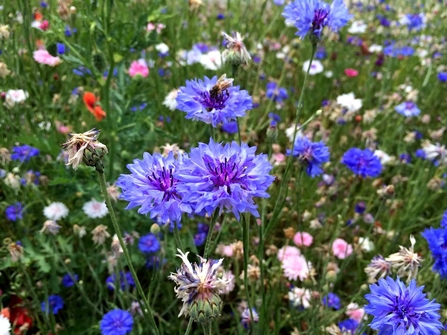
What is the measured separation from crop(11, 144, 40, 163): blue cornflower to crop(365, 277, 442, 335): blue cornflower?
131cm

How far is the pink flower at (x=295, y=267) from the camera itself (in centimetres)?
151

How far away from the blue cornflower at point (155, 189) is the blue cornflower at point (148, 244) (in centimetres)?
74

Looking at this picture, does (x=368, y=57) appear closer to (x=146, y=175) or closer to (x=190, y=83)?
(x=190, y=83)

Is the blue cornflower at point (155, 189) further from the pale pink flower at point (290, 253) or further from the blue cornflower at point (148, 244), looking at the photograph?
the pale pink flower at point (290, 253)

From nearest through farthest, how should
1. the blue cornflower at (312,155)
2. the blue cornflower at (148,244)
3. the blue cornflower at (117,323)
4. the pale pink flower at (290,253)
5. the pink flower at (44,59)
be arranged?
the blue cornflower at (117,323) → the blue cornflower at (312,155) → the blue cornflower at (148,244) → the pale pink flower at (290,253) → the pink flower at (44,59)

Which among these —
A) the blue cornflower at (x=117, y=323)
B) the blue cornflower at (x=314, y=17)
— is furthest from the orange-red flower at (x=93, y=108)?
the blue cornflower at (x=314, y=17)

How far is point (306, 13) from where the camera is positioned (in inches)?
45.1

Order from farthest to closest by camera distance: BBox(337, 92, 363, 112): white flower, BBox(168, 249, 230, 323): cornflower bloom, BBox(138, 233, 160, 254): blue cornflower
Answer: BBox(337, 92, 363, 112): white flower < BBox(138, 233, 160, 254): blue cornflower < BBox(168, 249, 230, 323): cornflower bloom

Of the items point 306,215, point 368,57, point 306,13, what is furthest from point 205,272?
point 368,57

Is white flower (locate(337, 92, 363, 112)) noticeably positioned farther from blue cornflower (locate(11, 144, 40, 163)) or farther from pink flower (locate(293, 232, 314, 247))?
blue cornflower (locate(11, 144, 40, 163))

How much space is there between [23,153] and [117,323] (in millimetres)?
767

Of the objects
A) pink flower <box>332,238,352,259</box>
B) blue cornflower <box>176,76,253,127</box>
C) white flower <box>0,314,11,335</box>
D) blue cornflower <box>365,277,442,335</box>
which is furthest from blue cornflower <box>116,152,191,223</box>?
pink flower <box>332,238,352,259</box>

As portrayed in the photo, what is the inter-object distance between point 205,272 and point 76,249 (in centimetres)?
112

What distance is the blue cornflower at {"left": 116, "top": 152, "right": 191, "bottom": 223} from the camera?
2.43ft
